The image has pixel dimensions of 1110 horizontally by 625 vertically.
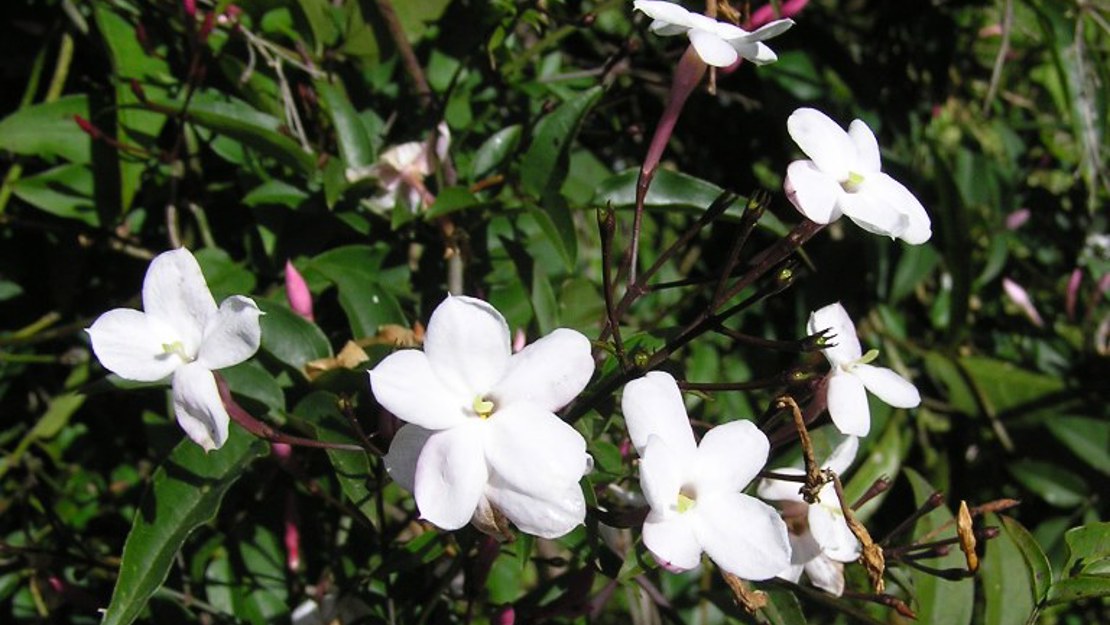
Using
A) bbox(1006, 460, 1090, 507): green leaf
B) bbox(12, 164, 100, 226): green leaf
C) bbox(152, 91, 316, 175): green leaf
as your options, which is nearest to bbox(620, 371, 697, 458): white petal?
bbox(152, 91, 316, 175): green leaf

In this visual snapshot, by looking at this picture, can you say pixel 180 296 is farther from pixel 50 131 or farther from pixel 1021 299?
pixel 1021 299

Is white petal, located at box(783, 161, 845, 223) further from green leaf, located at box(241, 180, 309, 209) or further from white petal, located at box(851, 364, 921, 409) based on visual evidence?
green leaf, located at box(241, 180, 309, 209)

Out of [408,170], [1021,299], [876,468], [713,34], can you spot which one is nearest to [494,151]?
[408,170]

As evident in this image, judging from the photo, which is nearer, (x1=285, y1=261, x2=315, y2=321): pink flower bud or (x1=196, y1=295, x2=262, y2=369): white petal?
(x1=196, y1=295, x2=262, y2=369): white petal

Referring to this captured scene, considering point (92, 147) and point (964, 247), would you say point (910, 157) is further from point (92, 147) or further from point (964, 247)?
point (92, 147)

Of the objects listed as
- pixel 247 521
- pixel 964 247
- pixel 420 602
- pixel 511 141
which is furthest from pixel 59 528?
pixel 964 247

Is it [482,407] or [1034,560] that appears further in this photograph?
[1034,560]

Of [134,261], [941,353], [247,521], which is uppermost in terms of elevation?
[134,261]
